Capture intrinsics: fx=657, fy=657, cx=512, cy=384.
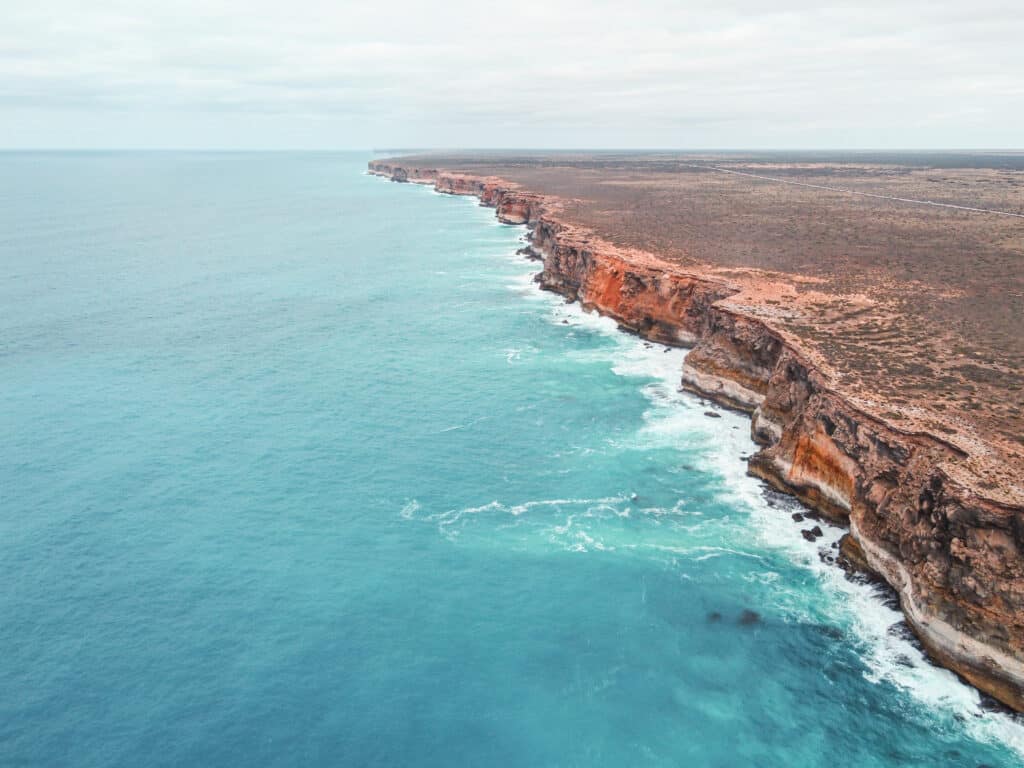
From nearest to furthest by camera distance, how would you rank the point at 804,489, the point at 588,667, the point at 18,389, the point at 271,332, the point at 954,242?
the point at 588,667 < the point at 804,489 < the point at 18,389 < the point at 271,332 < the point at 954,242

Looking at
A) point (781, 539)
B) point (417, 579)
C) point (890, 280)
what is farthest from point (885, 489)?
point (890, 280)

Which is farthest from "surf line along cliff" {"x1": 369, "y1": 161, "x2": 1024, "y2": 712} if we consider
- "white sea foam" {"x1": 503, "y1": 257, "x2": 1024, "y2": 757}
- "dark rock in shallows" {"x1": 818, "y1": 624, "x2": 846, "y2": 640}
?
"dark rock in shallows" {"x1": 818, "y1": 624, "x2": 846, "y2": 640}

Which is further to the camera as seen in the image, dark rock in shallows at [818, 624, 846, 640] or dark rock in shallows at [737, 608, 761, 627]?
dark rock in shallows at [737, 608, 761, 627]

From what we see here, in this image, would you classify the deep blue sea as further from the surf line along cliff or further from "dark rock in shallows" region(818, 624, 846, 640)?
the surf line along cliff

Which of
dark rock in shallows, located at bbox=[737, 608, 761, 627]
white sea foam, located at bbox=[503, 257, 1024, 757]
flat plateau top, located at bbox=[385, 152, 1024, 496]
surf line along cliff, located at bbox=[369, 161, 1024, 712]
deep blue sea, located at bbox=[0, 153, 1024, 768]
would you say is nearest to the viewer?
deep blue sea, located at bbox=[0, 153, 1024, 768]

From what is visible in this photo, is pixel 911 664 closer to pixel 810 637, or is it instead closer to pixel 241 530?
pixel 810 637

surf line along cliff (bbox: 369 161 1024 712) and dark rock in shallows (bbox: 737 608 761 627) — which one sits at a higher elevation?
surf line along cliff (bbox: 369 161 1024 712)

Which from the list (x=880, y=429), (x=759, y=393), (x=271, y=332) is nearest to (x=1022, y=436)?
(x=880, y=429)
